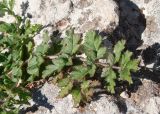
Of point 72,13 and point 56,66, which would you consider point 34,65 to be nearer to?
point 56,66

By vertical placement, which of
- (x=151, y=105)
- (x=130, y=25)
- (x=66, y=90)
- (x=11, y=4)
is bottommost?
(x=151, y=105)

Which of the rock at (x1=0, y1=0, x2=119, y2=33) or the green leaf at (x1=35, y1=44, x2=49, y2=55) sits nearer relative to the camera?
the green leaf at (x1=35, y1=44, x2=49, y2=55)

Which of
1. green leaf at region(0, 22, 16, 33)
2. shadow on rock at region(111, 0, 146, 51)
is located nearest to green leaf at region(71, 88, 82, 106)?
shadow on rock at region(111, 0, 146, 51)

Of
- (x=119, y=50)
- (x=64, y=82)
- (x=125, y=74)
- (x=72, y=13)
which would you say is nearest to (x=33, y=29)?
(x=72, y=13)

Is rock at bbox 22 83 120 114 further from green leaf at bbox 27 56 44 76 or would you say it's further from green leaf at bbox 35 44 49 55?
green leaf at bbox 35 44 49 55

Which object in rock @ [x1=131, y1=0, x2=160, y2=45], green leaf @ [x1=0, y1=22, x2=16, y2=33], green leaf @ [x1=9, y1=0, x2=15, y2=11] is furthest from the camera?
rock @ [x1=131, y1=0, x2=160, y2=45]

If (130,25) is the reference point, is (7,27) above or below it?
above

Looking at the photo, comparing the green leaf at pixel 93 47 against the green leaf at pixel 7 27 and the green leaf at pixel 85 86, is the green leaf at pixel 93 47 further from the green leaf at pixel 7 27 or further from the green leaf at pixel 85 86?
the green leaf at pixel 7 27

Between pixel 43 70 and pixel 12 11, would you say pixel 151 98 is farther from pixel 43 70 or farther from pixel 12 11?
pixel 12 11

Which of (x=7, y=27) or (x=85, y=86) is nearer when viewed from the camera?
(x=85, y=86)

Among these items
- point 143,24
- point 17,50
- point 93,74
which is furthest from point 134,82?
point 17,50
